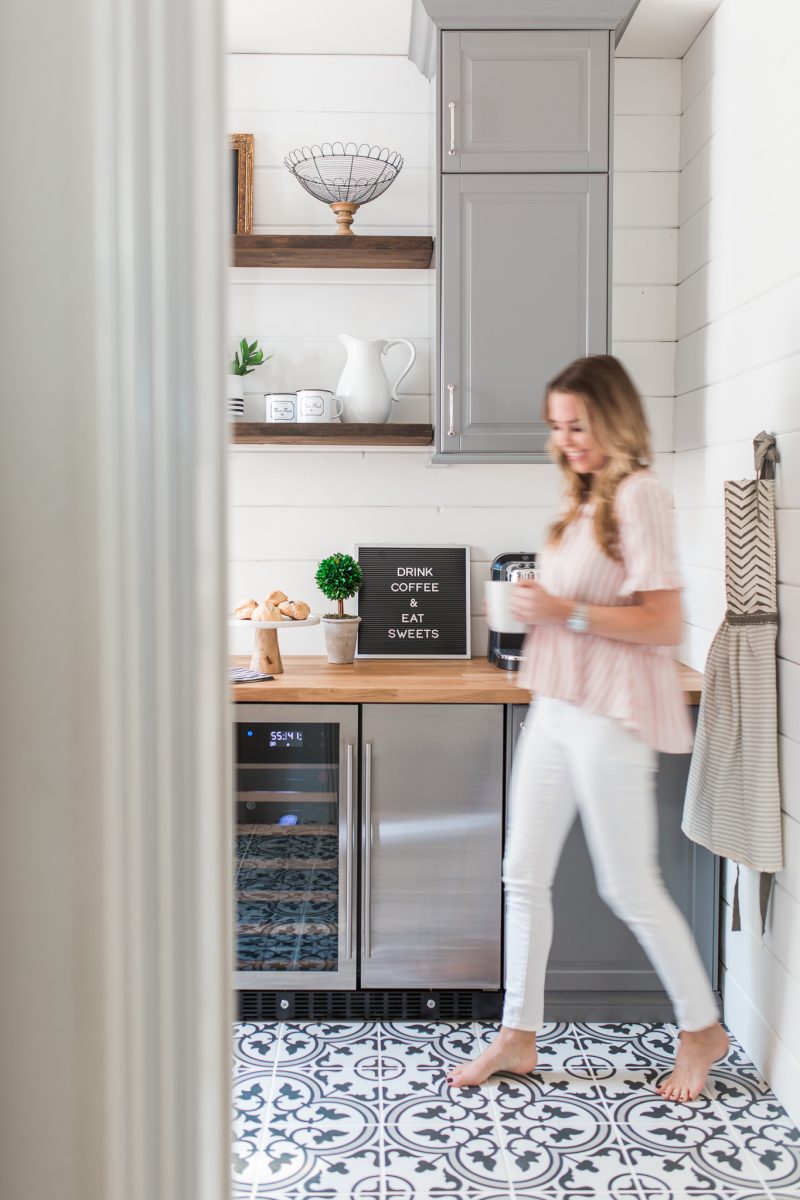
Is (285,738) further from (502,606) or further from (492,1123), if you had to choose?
(492,1123)

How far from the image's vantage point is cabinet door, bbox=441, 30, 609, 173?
2.55 meters

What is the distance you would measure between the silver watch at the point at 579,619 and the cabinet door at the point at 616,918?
0.50 m

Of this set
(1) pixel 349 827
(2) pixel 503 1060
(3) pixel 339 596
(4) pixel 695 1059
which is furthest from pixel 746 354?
(2) pixel 503 1060

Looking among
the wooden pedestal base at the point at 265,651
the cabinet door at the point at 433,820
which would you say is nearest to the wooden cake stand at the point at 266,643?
the wooden pedestal base at the point at 265,651

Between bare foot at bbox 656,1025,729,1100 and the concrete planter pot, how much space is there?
4.09 feet

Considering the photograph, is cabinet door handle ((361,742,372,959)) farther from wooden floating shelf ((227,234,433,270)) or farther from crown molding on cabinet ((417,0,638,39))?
crown molding on cabinet ((417,0,638,39))

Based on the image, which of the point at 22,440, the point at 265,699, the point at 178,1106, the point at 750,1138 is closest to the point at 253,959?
the point at 265,699

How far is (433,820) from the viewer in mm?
2469

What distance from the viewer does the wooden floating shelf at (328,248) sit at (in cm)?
270

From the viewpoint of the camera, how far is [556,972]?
98.0 inches

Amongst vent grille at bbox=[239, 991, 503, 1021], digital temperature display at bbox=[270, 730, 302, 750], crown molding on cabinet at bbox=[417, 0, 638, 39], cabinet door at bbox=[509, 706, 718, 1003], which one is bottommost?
vent grille at bbox=[239, 991, 503, 1021]

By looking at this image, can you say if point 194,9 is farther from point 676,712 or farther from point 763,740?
point 763,740

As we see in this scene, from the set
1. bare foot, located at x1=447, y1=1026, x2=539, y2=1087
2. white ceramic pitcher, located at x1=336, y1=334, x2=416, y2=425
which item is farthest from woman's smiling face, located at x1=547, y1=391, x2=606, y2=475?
bare foot, located at x1=447, y1=1026, x2=539, y2=1087

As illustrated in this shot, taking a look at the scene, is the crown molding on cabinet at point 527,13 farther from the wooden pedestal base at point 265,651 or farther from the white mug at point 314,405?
the wooden pedestal base at point 265,651
